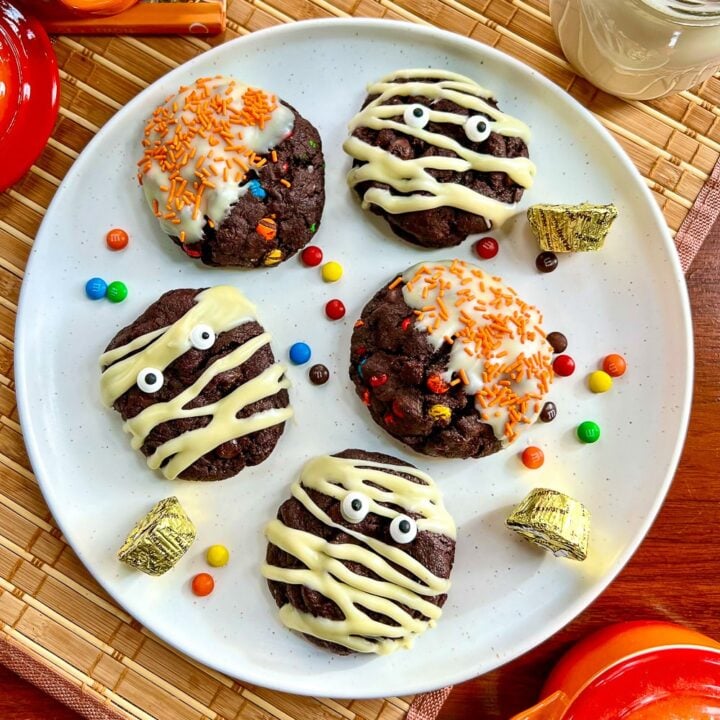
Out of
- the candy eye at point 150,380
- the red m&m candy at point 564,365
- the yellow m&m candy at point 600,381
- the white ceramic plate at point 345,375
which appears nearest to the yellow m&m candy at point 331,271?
the white ceramic plate at point 345,375

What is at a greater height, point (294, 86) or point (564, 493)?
point (294, 86)

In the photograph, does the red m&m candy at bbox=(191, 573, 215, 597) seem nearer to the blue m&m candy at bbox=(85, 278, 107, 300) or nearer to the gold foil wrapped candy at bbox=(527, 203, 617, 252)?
the blue m&m candy at bbox=(85, 278, 107, 300)

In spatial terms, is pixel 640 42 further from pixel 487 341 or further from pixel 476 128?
pixel 487 341

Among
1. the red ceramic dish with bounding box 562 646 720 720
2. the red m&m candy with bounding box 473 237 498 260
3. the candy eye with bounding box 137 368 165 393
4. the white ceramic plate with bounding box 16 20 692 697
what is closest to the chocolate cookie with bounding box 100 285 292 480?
the candy eye with bounding box 137 368 165 393

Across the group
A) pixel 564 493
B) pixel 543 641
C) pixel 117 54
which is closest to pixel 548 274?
pixel 564 493

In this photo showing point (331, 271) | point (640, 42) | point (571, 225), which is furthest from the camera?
point (331, 271)

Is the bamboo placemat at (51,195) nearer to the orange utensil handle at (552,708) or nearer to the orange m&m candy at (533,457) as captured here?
the orange utensil handle at (552,708)

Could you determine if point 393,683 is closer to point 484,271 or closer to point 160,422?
point 160,422

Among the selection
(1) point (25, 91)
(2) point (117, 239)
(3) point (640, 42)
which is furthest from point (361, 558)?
(1) point (25, 91)
